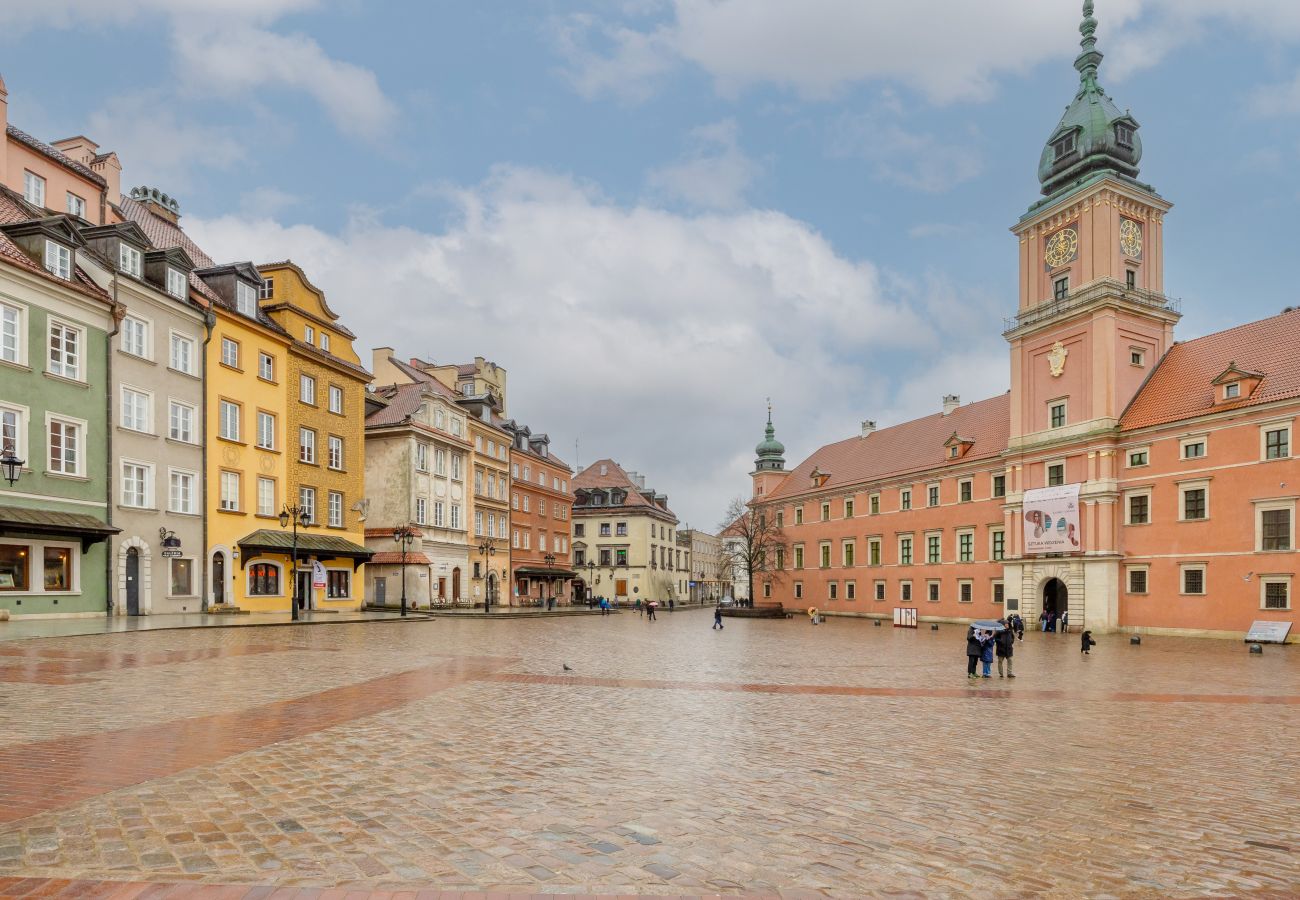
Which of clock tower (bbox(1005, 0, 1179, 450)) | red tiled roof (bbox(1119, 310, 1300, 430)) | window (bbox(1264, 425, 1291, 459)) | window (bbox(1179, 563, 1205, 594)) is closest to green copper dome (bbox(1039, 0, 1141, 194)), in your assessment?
clock tower (bbox(1005, 0, 1179, 450))

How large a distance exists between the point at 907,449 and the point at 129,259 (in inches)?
2083

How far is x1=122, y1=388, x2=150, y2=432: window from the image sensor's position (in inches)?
1232

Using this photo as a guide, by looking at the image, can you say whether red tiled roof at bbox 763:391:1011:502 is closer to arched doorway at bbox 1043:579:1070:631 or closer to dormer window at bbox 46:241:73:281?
arched doorway at bbox 1043:579:1070:631

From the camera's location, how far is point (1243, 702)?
53.1 ft

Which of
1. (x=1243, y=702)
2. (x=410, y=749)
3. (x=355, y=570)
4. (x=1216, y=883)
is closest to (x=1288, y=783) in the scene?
(x=1216, y=883)

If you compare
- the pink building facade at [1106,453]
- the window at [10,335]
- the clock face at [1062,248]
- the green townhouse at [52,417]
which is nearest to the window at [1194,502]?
the pink building facade at [1106,453]

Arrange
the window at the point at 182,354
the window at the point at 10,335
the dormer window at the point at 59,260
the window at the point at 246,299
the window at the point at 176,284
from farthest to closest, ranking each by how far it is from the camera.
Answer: the window at the point at 246,299
the window at the point at 182,354
the window at the point at 176,284
the dormer window at the point at 59,260
the window at the point at 10,335

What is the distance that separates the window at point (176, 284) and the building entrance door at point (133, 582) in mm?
9959

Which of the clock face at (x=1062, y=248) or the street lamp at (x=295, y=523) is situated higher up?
the clock face at (x=1062, y=248)

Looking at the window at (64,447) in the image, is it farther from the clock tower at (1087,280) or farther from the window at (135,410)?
the clock tower at (1087,280)

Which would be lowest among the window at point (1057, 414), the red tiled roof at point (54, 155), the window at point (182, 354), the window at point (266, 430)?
the window at point (266, 430)

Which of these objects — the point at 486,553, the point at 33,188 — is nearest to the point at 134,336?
the point at 33,188

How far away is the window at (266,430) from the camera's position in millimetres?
38950

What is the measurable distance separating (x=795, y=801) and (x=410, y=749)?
436cm
